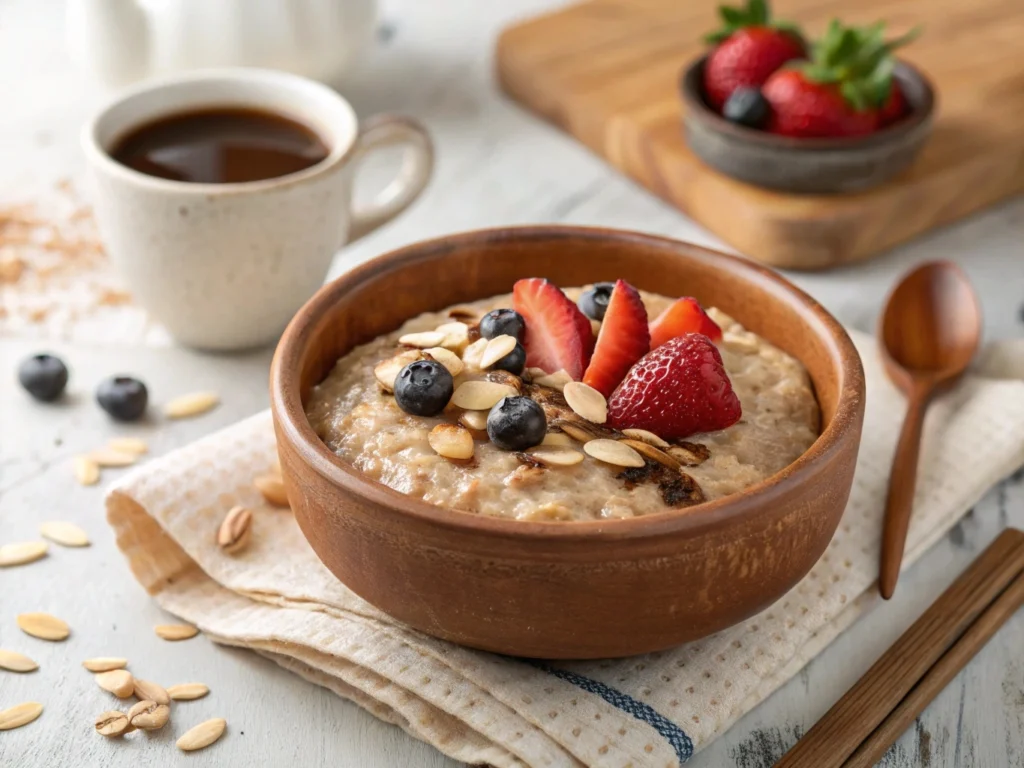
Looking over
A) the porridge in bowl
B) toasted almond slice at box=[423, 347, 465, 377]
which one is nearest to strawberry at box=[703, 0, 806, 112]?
the porridge in bowl

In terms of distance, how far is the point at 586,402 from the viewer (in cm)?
148

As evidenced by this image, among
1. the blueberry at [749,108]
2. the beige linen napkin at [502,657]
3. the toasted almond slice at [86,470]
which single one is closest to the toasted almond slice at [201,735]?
the beige linen napkin at [502,657]

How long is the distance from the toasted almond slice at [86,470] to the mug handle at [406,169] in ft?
2.15

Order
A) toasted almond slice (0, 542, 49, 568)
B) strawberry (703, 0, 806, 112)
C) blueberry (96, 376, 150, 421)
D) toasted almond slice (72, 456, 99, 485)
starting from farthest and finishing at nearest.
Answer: strawberry (703, 0, 806, 112)
blueberry (96, 376, 150, 421)
toasted almond slice (72, 456, 99, 485)
toasted almond slice (0, 542, 49, 568)

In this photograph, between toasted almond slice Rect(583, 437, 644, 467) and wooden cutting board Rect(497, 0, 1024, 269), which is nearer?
toasted almond slice Rect(583, 437, 644, 467)

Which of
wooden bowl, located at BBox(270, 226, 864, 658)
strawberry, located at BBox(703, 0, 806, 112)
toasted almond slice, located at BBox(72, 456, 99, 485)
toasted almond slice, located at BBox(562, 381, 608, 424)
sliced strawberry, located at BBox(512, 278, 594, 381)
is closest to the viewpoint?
wooden bowl, located at BBox(270, 226, 864, 658)

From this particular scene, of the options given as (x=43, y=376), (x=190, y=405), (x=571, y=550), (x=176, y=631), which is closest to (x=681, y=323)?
(x=571, y=550)

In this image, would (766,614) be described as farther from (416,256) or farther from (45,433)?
(45,433)

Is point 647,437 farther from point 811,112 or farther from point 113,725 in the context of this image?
point 811,112

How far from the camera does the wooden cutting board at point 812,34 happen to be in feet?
7.93

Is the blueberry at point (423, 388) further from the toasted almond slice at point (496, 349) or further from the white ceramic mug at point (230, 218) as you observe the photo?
the white ceramic mug at point (230, 218)

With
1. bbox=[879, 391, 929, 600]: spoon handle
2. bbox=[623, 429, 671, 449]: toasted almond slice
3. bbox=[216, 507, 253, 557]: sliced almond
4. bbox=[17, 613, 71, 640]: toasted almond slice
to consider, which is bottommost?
bbox=[17, 613, 71, 640]: toasted almond slice

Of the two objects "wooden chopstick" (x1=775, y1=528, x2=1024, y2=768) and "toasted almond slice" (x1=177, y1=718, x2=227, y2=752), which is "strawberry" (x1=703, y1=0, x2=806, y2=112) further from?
"toasted almond slice" (x1=177, y1=718, x2=227, y2=752)

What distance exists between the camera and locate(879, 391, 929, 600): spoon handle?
1.60 m
